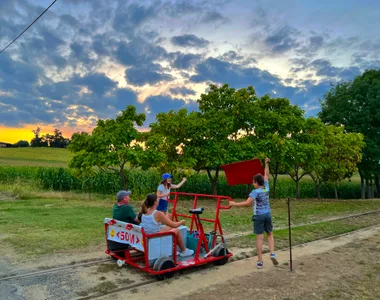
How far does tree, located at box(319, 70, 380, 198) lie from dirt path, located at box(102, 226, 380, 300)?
20.8 metres

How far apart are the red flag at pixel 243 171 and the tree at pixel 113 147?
837 cm

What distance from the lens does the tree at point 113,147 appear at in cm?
1406

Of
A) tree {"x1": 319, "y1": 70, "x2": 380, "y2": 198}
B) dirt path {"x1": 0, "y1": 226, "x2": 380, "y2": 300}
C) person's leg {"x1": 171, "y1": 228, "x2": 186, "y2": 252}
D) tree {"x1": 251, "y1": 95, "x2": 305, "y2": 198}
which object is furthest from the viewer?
tree {"x1": 319, "y1": 70, "x2": 380, "y2": 198}

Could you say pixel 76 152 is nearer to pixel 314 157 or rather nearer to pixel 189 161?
pixel 189 161

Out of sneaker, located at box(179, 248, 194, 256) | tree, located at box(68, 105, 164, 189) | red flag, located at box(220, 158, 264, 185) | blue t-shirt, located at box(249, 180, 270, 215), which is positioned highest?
tree, located at box(68, 105, 164, 189)

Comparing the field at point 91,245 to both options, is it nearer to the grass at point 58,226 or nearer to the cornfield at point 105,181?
the grass at point 58,226

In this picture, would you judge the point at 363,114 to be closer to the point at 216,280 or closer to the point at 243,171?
the point at 243,171

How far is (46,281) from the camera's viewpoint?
5.19 m

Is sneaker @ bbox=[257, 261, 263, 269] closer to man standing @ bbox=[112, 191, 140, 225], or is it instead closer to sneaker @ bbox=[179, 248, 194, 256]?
sneaker @ bbox=[179, 248, 194, 256]

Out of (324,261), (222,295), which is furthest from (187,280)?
(324,261)

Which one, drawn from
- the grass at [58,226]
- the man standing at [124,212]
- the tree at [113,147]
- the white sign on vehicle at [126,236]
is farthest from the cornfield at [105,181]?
the white sign on vehicle at [126,236]

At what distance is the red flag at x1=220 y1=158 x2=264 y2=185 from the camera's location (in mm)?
5918

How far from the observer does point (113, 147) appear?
14.7m

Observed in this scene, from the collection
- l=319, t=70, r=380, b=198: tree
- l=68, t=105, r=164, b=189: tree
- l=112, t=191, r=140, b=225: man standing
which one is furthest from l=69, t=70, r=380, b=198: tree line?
l=112, t=191, r=140, b=225: man standing
